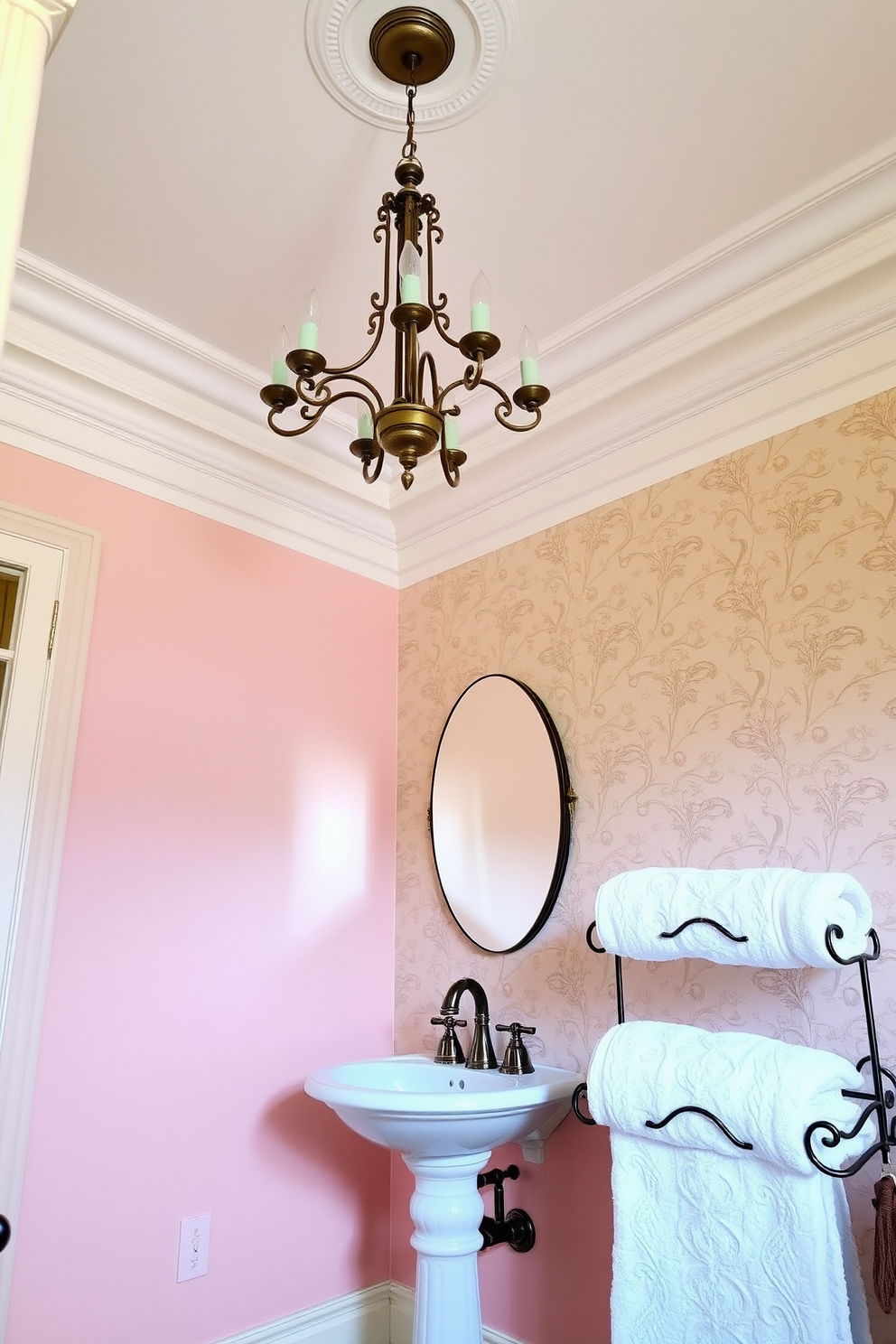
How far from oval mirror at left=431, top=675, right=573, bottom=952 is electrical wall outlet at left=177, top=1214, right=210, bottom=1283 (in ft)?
2.91

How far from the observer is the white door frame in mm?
1714

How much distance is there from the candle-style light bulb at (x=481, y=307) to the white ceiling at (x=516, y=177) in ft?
1.63

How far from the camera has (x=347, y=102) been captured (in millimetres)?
1533

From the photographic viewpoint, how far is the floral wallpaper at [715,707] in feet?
5.41

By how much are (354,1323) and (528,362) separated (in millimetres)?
2281

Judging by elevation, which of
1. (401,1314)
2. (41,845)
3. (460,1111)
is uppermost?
(41,845)

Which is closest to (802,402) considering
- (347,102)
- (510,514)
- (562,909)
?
(510,514)

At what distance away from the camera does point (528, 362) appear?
133cm

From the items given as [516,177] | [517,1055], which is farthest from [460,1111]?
[516,177]

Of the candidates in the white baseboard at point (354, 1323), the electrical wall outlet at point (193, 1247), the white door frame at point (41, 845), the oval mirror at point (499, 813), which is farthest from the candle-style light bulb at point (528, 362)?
the white baseboard at point (354, 1323)

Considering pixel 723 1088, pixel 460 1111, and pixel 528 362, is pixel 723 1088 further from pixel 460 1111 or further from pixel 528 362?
pixel 528 362

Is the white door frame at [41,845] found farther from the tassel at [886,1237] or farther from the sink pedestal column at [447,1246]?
the tassel at [886,1237]

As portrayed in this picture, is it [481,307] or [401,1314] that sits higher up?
[481,307]

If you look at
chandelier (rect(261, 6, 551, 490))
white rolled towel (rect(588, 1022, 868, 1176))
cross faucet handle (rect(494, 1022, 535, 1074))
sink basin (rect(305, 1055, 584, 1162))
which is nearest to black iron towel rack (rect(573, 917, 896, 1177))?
white rolled towel (rect(588, 1022, 868, 1176))
